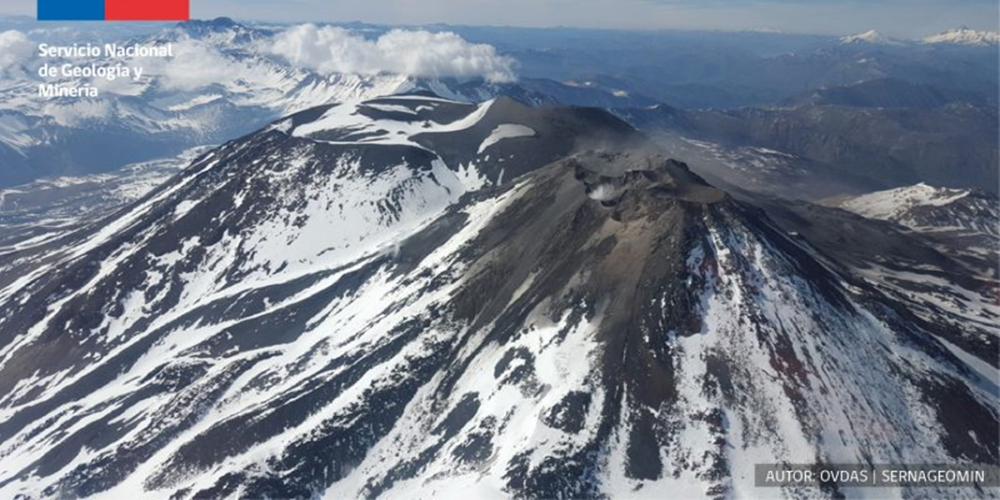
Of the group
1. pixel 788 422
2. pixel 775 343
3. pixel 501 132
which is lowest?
pixel 788 422

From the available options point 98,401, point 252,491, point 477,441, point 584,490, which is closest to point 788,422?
point 584,490

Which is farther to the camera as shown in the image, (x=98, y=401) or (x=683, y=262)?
(x=98, y=401)

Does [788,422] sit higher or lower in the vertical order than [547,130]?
lower

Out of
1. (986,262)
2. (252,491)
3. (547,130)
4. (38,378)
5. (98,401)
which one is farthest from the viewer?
(547,130)

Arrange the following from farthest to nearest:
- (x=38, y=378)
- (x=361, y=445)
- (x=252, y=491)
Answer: (x=38, y=378), (x=361, y=445), (x=252, y=491)

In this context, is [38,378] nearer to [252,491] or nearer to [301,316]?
[301,316]

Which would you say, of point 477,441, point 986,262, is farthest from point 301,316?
point 986,262
